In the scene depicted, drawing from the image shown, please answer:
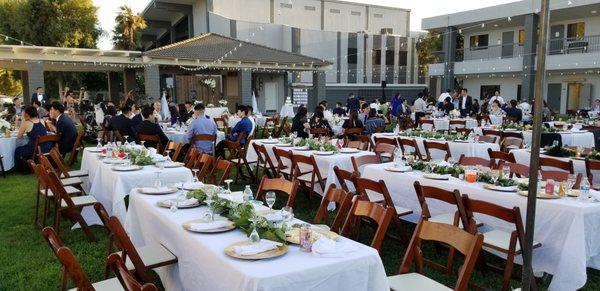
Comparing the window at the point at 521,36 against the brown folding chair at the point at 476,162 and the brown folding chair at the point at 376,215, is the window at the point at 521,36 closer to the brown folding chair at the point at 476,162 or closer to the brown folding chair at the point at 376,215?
the brown folding chair at the point at 476,162

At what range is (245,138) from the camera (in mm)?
10578

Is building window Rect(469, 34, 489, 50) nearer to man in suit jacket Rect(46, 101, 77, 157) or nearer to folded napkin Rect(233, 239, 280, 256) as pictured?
man in suit jacket Rect(46, 101, 77, 157)

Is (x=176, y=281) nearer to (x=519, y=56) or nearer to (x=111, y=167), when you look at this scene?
(x=111, y=167)

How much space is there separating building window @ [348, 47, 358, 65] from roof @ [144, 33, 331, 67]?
11.7 meters

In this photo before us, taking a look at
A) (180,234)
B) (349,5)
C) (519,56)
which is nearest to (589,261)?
(180,234)

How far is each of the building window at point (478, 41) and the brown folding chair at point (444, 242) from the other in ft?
95.1

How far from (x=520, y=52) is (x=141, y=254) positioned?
1125 inches

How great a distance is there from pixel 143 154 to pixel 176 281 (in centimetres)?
345

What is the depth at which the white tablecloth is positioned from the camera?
5.66 metres

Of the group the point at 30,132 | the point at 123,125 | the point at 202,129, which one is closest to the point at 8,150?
the point at 30,132

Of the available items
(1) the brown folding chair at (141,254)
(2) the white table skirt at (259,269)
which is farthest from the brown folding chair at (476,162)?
(1) the brown folding chair at (141,254)

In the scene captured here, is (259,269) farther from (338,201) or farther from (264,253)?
(338,201)

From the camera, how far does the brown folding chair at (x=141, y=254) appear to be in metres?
3.26

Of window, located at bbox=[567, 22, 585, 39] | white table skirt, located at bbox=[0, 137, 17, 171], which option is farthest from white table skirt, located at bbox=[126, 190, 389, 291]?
window, located at bbox=[567, 22, 585, 39]
